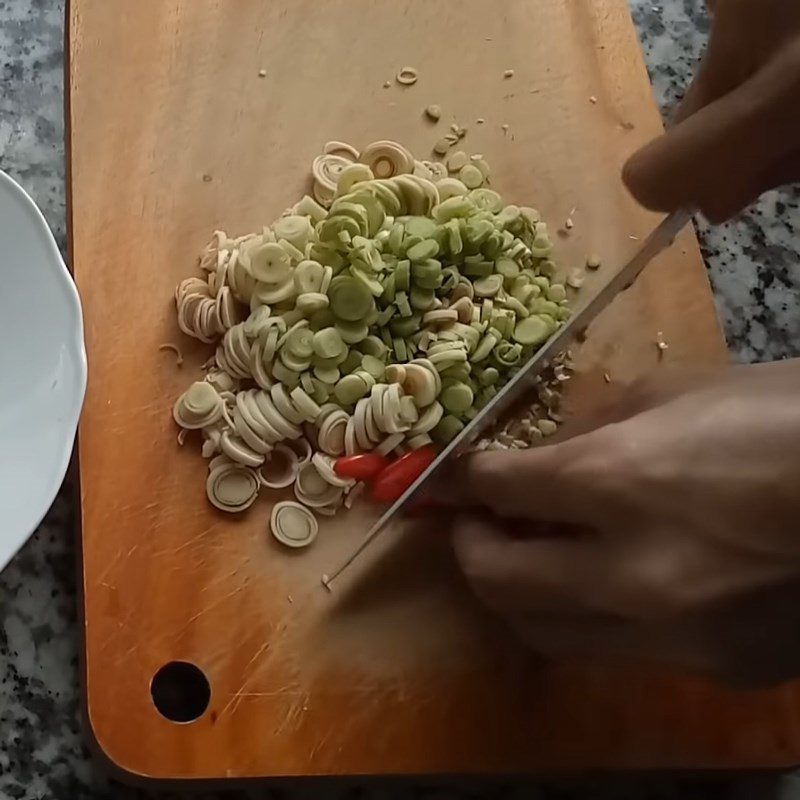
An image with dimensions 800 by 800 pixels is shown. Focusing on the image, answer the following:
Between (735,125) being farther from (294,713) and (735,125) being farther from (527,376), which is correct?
(294,713)

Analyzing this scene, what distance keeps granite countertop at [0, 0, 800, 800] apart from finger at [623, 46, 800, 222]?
13.4 inches

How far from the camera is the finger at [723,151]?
0.71 m

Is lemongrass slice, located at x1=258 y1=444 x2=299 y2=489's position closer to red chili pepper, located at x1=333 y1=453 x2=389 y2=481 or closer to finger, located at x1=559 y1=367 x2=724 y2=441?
red chili pepper, located at x1=333 y1=453 x2=389 y2=481

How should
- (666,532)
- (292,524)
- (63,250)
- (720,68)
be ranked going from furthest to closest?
(63,250) → (292,524) → (720,68) → (666,532)

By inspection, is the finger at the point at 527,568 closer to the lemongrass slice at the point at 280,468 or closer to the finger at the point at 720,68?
the lemongrass slice at the point at 280,468

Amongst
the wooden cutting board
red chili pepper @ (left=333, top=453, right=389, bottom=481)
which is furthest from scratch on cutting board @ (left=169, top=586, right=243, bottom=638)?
red chili pepper @ (left=333, top=453, right=389, bottom=481)

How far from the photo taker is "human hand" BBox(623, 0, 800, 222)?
0.71 meters

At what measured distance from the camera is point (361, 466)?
89 cm

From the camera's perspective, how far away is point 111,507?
2.81 ft

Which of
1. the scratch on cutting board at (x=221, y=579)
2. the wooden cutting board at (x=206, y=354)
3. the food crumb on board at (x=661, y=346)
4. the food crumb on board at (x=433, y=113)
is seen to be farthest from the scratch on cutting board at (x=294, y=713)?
the food crumb on board at (x=433, y=113)

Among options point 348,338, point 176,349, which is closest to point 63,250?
point 176,349

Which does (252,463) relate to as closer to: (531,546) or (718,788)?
(531,546)

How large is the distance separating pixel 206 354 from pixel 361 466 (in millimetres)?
161

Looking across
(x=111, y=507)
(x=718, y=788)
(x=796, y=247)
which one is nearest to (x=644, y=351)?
(x=796, y=247)
